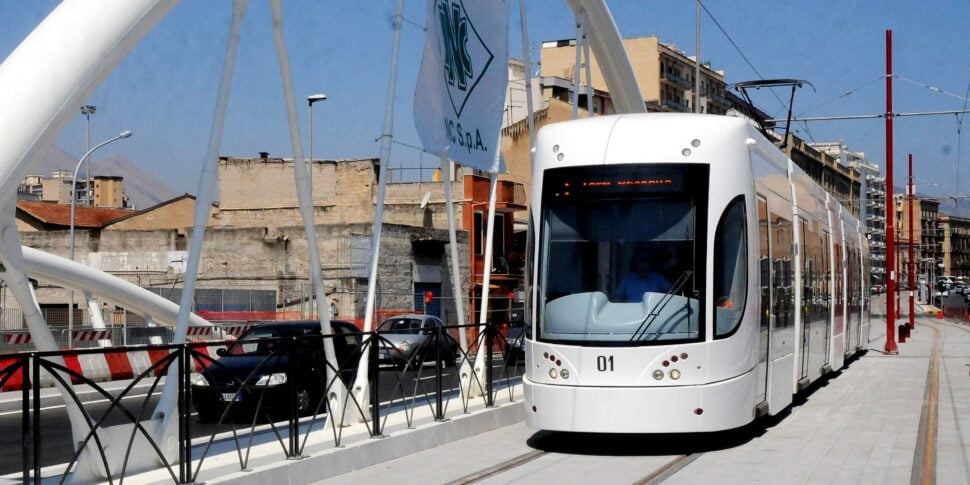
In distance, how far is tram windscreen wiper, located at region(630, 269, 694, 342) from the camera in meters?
12.7

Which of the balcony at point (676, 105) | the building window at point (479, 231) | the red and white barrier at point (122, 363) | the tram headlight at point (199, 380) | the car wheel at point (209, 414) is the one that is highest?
the balcony at point (676, 105)

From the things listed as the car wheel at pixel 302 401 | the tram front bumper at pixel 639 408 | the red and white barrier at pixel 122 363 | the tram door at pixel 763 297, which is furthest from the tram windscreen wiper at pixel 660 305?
the red and white barrier at pixel 122 363

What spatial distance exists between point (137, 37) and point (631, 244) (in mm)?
5383

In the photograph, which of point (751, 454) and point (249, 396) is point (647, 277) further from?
point (249, 396)

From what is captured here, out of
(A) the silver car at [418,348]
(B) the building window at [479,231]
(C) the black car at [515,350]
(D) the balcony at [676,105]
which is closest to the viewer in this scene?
(A) the silver car at [418,348]

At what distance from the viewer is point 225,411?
10.6 meters

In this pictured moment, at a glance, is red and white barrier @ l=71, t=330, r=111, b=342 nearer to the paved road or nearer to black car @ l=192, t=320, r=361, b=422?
black car @ l=192, t=320, r=361, b=422

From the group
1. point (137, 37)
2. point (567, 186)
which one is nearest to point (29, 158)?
point (137, 37)

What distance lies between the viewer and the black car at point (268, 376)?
1059 centimetres

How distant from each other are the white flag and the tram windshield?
2930mm

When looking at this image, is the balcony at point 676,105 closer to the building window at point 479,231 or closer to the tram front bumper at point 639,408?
the building window at point 479,231

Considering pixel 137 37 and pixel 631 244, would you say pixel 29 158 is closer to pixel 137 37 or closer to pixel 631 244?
pixel 137 37

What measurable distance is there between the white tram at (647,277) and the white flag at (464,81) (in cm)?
239

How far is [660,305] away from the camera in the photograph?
12836mm
